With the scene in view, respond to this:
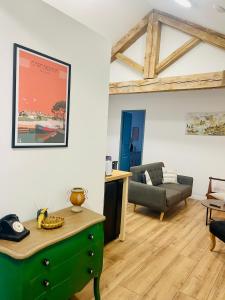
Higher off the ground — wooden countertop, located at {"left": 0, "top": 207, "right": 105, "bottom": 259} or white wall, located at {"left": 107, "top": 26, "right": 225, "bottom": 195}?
white wall, located at {"left": 107, "top": 26, "right": 225, "bottom": 195}

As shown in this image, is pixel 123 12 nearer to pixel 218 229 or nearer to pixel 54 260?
pixel 218 229

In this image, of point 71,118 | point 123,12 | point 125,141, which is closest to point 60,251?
point 71,118

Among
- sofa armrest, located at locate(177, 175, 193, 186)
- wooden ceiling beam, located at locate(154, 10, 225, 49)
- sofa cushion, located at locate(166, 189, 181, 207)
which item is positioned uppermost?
wooden ceiling beam, located at locate(154, 10, 225, 49)

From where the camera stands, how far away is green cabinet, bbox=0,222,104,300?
1.30m

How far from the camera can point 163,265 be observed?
102 inches

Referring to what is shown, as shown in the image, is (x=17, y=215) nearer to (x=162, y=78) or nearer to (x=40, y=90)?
(x=40, y=90)

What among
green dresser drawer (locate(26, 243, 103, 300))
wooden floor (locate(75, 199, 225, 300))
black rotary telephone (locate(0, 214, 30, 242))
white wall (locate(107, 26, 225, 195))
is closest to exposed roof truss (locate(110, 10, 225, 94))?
white wall (locate(107, 26, 225, 195))

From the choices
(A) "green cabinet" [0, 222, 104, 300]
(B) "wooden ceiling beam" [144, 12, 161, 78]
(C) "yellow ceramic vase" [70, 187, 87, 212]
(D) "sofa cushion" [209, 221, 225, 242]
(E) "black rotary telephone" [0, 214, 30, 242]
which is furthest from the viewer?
(B) "wooden ceiling beam" [144, 12, 161, 78]

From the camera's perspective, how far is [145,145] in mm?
6168

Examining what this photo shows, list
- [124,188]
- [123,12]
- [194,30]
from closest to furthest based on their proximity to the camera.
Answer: [124,188], [194,30], [123,12]

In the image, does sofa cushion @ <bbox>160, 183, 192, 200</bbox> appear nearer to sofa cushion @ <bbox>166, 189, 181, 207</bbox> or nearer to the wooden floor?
sofa cushion @ <bbox>166, 189, 181, 207</bbox>

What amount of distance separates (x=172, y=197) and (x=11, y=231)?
10.2 ft

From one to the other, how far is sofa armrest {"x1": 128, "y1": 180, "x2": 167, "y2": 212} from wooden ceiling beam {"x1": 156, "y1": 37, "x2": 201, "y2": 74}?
2.43m

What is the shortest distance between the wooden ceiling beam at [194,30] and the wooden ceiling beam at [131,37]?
36 cm
